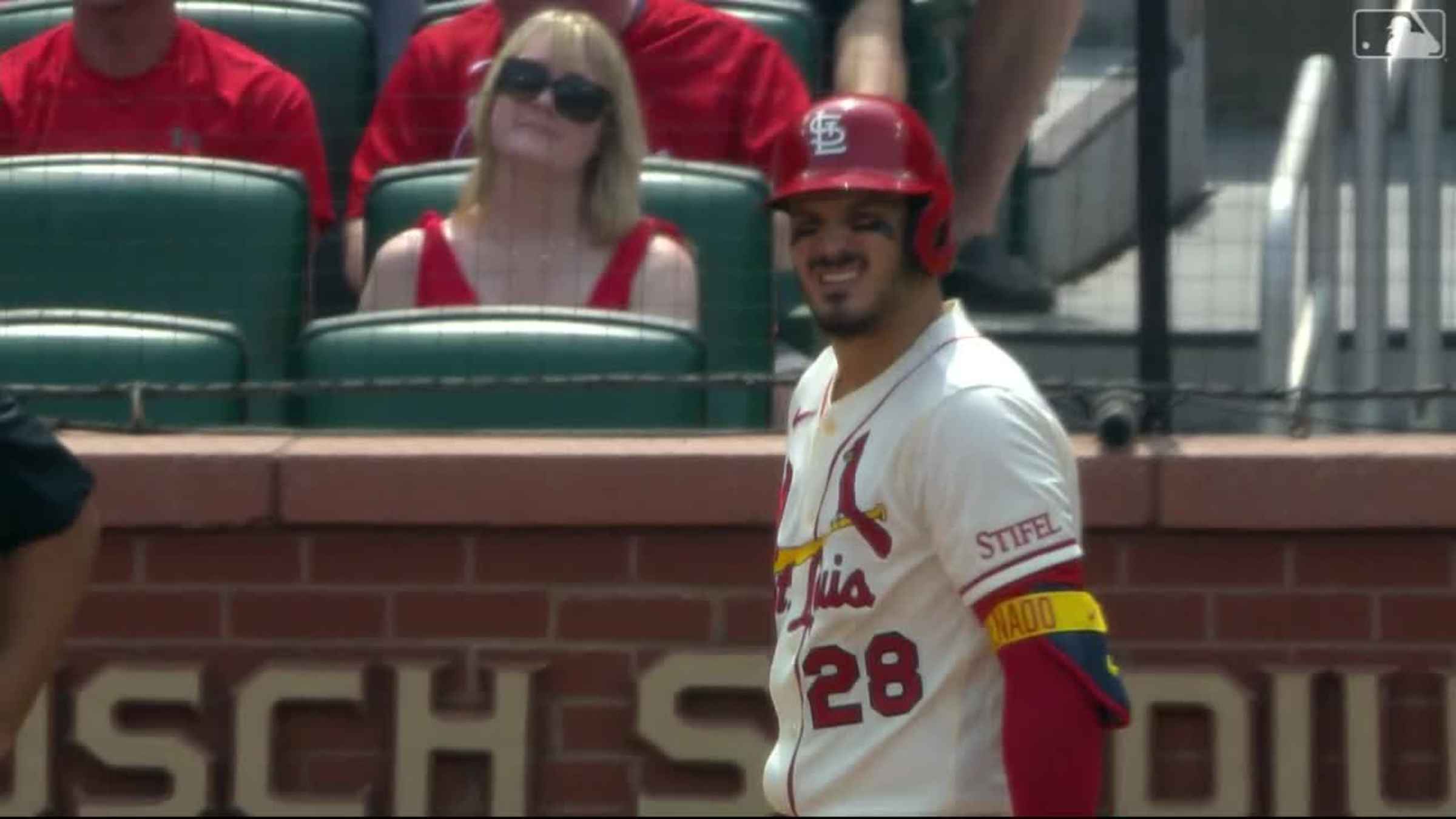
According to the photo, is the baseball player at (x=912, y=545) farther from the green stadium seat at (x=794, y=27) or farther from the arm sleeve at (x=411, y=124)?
the arm sleeve at (x=411, y=124)

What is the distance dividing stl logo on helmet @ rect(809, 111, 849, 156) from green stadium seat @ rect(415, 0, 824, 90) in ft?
7.27

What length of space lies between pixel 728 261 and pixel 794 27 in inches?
24.9

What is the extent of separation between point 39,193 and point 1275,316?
2405 mm

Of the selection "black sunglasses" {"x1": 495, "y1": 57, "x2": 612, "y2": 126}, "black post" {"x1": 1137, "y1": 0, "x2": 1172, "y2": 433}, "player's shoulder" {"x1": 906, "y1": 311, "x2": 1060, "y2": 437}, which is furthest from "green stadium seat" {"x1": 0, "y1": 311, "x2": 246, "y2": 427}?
"player's shoulder" {"x1": 906, "y1": 311, "x2": 1060, "y2": 437}

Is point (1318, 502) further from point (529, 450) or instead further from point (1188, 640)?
point (529, 450)

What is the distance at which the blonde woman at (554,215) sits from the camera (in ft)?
18.0

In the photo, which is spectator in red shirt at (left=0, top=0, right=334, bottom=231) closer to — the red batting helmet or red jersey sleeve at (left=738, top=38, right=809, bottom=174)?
red jersey sleeve at (left=738, top=38, right=809, bottom=174)

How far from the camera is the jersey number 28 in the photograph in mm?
3465

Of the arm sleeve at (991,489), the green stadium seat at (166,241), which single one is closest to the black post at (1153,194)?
the green stadium seat at (166,241)

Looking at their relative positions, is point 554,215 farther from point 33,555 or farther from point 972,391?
point 972,391

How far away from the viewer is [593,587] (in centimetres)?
529

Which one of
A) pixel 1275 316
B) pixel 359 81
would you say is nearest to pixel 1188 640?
pixel 1275 316

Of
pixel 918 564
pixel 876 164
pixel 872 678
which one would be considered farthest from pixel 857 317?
pixel 872 678

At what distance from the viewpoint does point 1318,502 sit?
5188mm
